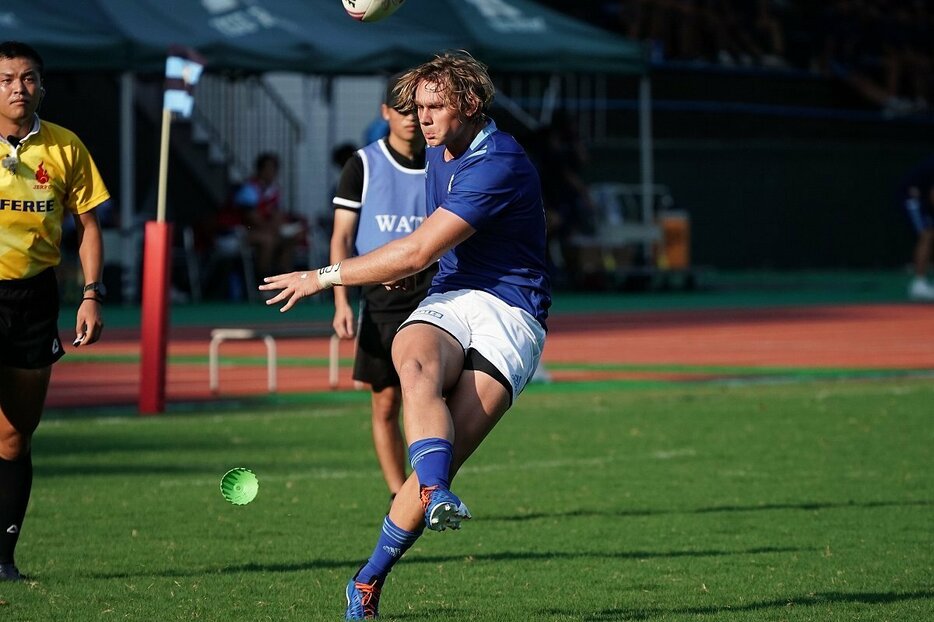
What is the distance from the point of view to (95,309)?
7.11 m

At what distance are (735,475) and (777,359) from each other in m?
7.60

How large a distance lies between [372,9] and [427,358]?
2.17m

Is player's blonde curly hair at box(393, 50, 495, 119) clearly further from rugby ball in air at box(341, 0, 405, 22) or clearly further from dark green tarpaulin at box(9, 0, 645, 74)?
dark green tarpaulin at box(9, 0, 645, 74)

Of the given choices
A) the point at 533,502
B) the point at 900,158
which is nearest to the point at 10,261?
the point at 533,502

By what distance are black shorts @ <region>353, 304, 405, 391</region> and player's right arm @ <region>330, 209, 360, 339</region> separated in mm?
108

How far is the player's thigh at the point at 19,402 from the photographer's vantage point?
702cm

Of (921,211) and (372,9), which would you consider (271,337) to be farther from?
(921,211)

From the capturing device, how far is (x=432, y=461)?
5.81 meters

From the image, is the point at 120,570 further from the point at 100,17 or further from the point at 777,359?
the point at 100,17

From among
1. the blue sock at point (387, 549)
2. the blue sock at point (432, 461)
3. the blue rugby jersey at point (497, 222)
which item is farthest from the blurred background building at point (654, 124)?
the blue sock at point (432, 461)

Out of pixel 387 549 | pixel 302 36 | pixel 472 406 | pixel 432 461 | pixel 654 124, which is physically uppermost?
pixel 302 36

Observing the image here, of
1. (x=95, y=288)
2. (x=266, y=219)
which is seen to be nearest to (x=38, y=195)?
(x=95, y=288)

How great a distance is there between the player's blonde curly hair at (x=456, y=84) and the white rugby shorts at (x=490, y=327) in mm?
663

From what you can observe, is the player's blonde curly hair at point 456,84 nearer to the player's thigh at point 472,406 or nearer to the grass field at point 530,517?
the player's thigh at point 472,406
